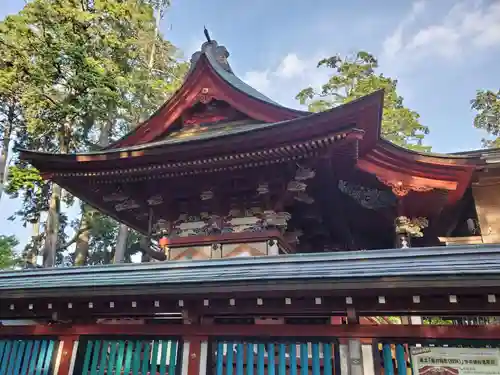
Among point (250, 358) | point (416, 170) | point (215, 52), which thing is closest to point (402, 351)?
point (250, 358)

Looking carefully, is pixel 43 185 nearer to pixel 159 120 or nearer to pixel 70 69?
pixel 70 69

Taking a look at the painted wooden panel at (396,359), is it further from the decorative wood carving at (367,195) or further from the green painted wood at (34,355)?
the green painted wood at (34,355)

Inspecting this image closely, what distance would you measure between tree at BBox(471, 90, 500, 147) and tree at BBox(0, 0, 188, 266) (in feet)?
61.7

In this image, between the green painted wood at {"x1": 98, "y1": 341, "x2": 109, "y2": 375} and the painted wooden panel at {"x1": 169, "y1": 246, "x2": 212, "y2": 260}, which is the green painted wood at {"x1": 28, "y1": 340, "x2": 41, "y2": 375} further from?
the painted wooden panel at {"x1": 169, "y1": 246, "x2": 212, "y2": 260}

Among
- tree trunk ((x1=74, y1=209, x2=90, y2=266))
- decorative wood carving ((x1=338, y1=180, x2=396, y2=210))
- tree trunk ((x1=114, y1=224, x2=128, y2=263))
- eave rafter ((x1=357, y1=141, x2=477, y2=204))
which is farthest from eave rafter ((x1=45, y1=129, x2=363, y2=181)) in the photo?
tree trunk ((x1=74, y1=209, x2=90, y2=266))

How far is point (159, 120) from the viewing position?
27.2ft

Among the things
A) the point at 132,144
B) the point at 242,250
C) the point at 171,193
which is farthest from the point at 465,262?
the point at 132,144

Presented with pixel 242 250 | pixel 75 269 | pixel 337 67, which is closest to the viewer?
pixel 75 269

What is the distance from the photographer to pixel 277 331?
443 centimetres

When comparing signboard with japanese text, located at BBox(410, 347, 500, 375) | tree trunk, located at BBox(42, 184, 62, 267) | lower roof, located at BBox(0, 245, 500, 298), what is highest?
tree trunk, located at BBox(42, 184, 62, 267)

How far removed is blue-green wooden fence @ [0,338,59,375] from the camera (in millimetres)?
5105

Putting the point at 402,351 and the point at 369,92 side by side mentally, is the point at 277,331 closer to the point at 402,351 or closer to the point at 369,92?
the point at 402,351

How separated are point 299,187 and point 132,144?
3775 millimetres

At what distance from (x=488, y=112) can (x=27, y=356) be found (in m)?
26.2
